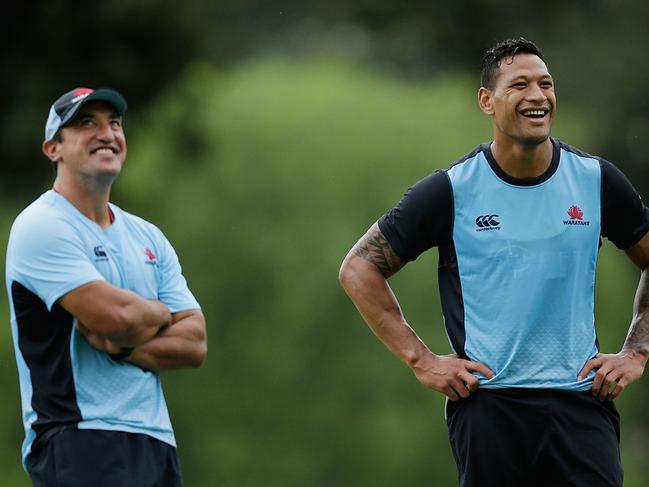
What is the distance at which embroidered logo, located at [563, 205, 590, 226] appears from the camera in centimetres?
539

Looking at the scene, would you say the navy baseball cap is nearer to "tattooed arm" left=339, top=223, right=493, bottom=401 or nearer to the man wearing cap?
the man wearing cap

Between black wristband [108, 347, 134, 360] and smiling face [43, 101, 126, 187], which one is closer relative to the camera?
black wristband [108, 347, 134, 360]

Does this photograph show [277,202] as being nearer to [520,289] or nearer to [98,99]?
[98,99]

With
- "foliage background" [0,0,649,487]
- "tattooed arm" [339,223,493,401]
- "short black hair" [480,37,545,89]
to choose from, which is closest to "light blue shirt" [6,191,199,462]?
"tattooed arm" [339,223,493,401]

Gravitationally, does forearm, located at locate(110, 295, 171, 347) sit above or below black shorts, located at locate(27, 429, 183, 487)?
above

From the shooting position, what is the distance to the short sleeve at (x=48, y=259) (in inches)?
203

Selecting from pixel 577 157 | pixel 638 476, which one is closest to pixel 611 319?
pixel 638 476

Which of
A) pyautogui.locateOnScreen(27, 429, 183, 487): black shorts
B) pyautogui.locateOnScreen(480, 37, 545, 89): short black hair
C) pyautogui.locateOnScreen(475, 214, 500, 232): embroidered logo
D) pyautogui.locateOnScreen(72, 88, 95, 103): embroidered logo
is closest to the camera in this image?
pyautogui.locateOnScreen(27, 429, 183, 487): black shorts

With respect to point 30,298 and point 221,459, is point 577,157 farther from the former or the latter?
point 221,459

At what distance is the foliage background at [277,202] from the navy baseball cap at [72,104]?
10.5 metres

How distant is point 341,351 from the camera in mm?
17078

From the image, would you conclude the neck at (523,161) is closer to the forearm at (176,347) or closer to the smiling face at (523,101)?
the smiling face at (523,101)

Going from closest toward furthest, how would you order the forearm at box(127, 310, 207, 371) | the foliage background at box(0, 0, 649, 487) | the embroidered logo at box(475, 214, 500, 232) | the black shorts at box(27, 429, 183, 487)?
the black shorts at box(27, 429, 183, 487) < the forearm at box(127, 310, 207, 371) < the embroidered logo at box(475, 214, 500, 232) < the foliage background at box(0, 0, 649, 487)

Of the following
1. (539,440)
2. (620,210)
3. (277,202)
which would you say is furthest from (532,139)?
(277,202)
